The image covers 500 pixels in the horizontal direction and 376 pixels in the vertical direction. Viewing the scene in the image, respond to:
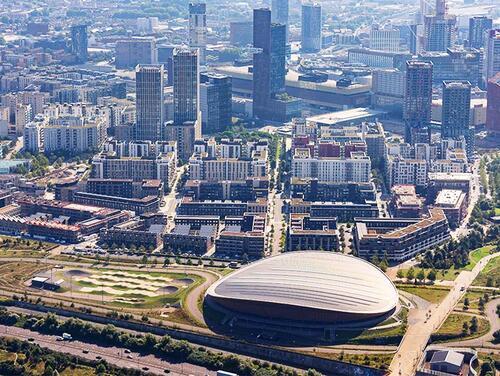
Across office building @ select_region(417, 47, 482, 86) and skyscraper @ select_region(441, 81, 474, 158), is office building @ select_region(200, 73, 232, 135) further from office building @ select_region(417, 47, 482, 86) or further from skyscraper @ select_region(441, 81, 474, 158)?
office building @ select_region(417, 47, 482, 86)

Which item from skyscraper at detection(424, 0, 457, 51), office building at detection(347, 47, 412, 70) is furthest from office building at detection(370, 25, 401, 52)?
skyscraper at detection(424, 0, 457, 51)

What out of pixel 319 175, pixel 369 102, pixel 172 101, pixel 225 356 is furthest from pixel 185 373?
pixel 369 102

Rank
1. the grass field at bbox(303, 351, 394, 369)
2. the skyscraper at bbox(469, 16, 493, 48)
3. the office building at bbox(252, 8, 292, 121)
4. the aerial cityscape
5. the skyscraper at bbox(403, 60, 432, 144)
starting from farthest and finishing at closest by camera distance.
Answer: the skyscraper at bbox(469, 16, 493, 48)
the office building at bbox(252, 8, 292, 121)
the skyscraper at bbox(403, 60, 432, 144)
the aerial cityscape
the grass field at bbox(303, 351, 394, 369)

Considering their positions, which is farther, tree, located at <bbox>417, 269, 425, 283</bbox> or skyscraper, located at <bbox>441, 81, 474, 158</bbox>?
skyscraper, located at <bbox>441, 81, 474, 158</bbox>

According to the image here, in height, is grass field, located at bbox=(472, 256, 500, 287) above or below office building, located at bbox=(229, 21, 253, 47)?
below

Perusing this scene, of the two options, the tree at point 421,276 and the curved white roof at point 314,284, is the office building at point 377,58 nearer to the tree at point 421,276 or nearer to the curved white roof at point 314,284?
the tree at point 421,276

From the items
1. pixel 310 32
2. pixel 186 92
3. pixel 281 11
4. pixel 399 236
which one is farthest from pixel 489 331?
pixel 281 11

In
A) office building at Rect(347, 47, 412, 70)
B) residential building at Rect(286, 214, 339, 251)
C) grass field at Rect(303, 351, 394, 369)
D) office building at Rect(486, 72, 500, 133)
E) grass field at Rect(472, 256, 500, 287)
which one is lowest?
grass field at Rect(303, 351, 394, 369)
